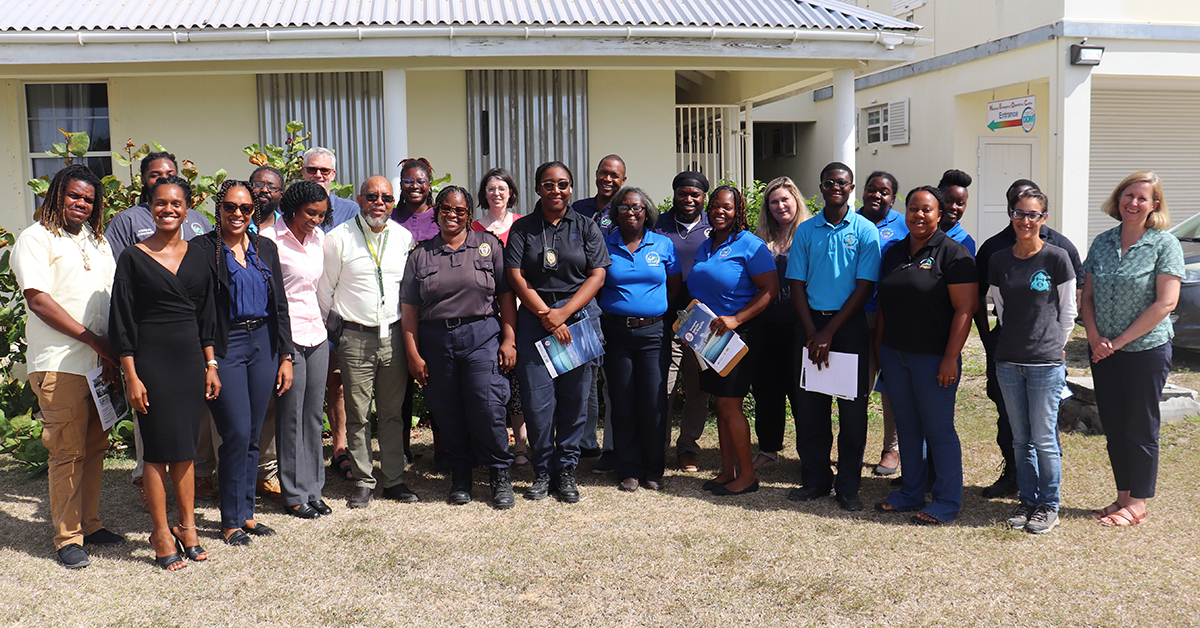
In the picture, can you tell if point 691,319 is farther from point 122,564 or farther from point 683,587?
point 122,564

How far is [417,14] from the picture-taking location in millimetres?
7836

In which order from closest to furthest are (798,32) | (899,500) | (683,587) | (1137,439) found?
1. (683,587)
2. (1137,439)
3. (899,500)
4. (798,32)

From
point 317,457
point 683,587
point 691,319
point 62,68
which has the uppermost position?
point 62,68

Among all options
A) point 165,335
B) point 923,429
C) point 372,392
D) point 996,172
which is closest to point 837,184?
point 923,429

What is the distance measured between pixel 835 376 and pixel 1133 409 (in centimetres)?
149

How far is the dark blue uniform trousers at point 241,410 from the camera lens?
428 cm

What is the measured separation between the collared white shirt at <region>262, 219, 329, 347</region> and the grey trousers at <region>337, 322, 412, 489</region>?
25cm

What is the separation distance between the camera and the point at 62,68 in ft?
26.3

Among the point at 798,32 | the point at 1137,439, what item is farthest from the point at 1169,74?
the point at 1137,439

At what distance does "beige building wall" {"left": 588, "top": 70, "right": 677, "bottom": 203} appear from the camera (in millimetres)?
9070

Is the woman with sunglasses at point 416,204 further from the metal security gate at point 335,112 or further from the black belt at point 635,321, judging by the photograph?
the metal security gate at point 335,112

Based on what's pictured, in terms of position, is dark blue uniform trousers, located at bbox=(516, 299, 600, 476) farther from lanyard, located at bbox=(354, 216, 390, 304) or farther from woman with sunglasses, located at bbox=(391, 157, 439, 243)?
woman with sunglasses, located at bbox=(391, 157, 439, 243)

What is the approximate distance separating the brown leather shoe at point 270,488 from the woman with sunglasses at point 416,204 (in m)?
1.65

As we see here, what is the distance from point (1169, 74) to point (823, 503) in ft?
31.9
